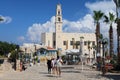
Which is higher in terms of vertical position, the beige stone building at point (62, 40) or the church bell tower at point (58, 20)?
the church bell tower at point (58, 20)

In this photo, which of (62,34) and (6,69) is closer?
(6,69)

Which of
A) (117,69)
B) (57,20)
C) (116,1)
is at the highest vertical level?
(57,20)

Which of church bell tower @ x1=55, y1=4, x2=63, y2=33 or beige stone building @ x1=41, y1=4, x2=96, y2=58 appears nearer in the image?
church bell tower @ x1=55, y1=4, x2=63, y2=33

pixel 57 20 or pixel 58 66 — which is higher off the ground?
pixel 57 20

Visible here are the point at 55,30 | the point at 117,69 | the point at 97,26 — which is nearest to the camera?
the point at 117,69

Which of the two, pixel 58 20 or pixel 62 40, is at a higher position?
pixel 58 20

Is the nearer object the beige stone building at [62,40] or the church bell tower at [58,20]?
the church bell tower at [58,20]

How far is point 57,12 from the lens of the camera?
426 ft

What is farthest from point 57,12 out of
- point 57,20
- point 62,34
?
point 62,34

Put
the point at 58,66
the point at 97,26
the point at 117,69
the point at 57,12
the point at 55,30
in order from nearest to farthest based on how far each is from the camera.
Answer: the point at 58,66, the point at 117,69, the point at 97,26, the point at 57,12, the point at 55,30

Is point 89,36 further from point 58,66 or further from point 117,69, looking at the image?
point 58,66

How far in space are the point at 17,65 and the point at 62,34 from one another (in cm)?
10418

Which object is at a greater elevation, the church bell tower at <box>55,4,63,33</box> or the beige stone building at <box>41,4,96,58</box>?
the church bell tower at <box>55,4,63,33</box>

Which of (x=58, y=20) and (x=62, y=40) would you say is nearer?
(x=58, y=20)
